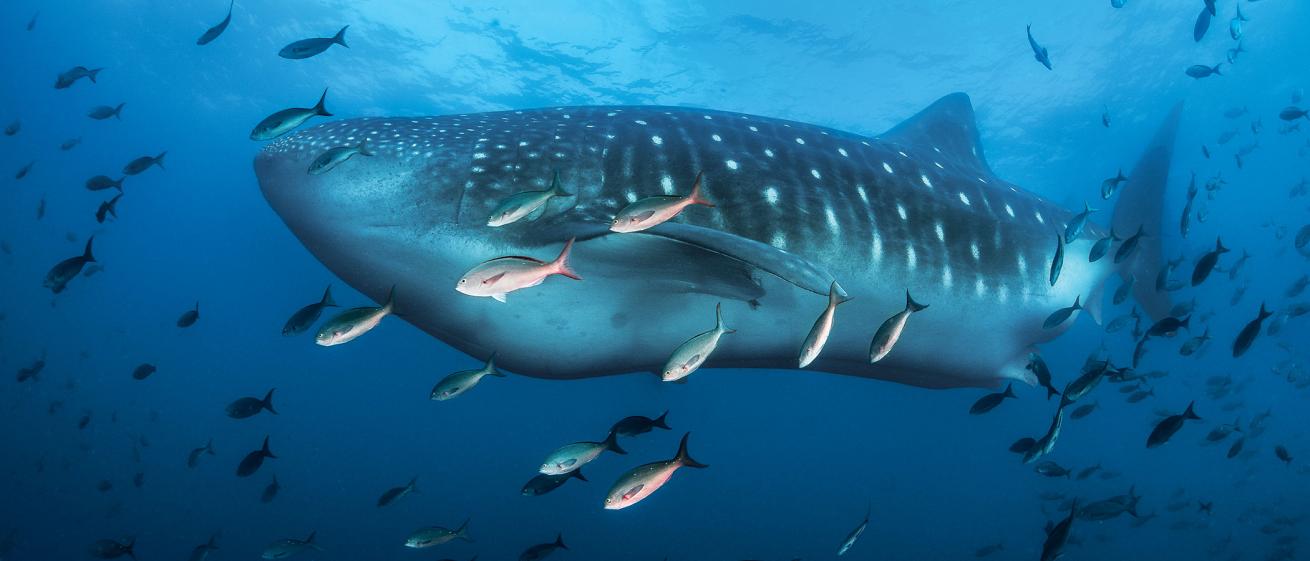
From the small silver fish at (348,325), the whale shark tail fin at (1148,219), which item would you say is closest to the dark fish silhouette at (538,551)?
the small silver fish at (348,325)

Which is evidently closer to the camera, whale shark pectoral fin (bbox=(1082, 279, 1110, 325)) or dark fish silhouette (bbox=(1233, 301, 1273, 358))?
whale shark pectoral fin (bbox=(1082, 279, 1110, 325))

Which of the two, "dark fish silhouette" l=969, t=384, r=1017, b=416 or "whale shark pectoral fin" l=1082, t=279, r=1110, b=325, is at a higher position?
"whale shark pectoral fin" l=1082, t=279, r=1110, b=325

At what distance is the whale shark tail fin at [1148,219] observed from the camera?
6.71m

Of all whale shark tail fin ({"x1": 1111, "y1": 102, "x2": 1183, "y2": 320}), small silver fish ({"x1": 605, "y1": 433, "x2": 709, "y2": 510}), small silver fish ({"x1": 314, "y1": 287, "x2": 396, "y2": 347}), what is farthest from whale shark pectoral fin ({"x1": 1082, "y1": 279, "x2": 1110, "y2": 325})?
small silver fish ({"x1": 314, "y1": 287, "x2": 396, "y2": 347})

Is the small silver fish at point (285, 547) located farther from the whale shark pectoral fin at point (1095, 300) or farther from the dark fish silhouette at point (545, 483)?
the whale shark pectoral fin at point (1095, 300)

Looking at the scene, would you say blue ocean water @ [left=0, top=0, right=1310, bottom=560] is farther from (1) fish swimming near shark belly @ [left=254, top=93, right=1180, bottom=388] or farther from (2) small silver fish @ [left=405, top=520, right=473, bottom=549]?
(2) small silver fish @ [left=405, top=520, right=473, bottom=549]

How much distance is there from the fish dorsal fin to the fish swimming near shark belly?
251 cm

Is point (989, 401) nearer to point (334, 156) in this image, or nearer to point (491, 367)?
point (491, 367)

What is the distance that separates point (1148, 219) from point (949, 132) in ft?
7.68

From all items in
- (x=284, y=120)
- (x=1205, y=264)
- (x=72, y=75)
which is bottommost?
(x=72, y=75)

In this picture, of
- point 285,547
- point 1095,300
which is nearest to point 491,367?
point 1095,300

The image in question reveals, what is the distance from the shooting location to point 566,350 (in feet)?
11.6

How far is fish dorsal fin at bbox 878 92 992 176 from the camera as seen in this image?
7145mm

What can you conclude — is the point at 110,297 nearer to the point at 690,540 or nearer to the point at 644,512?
the point at 644,512
